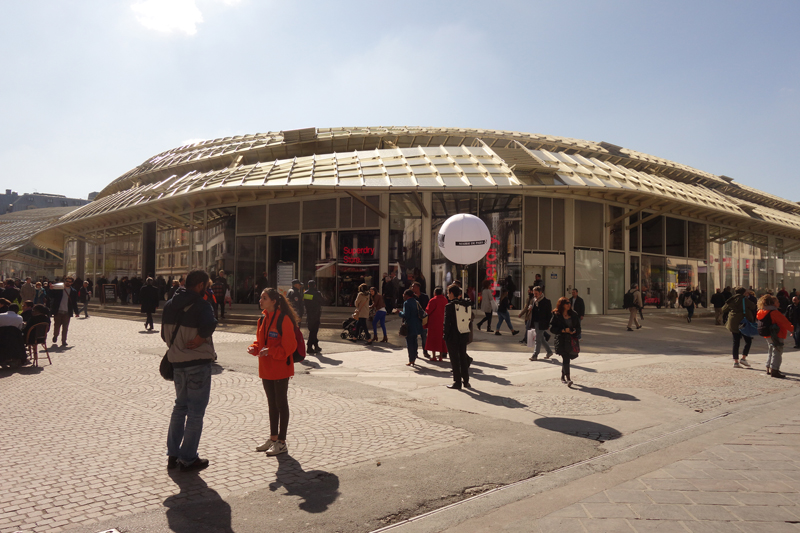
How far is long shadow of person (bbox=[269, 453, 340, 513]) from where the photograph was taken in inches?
163

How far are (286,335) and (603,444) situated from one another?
11.6 ft

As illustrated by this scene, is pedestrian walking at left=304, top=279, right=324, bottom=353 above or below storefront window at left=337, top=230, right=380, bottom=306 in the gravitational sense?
below

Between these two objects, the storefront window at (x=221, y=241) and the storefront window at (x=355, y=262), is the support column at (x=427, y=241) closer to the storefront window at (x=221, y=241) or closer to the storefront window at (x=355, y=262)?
the storefront window at (x=355, y=262)

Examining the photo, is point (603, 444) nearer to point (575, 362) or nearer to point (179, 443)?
point (179, 443)

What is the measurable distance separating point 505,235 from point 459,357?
1418 centimetres

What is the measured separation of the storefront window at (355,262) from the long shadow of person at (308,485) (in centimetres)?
A: 1777

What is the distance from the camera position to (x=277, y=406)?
558 cm

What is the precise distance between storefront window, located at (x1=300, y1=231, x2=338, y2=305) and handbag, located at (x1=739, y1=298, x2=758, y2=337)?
604 inches

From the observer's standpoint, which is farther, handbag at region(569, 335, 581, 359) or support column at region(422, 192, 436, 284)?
support column at region(422, 192, 436, 284)

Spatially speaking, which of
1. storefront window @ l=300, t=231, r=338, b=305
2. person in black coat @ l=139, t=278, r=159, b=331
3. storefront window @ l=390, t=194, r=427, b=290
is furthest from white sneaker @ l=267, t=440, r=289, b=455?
storefront window @ l=300, t=231, r=338, b=305

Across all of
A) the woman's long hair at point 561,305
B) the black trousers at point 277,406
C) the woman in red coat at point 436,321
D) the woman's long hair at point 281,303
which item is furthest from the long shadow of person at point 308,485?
the woman in red coat at point 436,321

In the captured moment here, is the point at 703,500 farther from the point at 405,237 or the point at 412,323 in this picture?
the point at 405,237

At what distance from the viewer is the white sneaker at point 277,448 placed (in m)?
5.31

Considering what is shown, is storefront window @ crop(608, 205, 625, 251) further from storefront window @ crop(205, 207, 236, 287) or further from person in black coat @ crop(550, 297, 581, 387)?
storefront window @ crop(205, 207, 236, 287)
